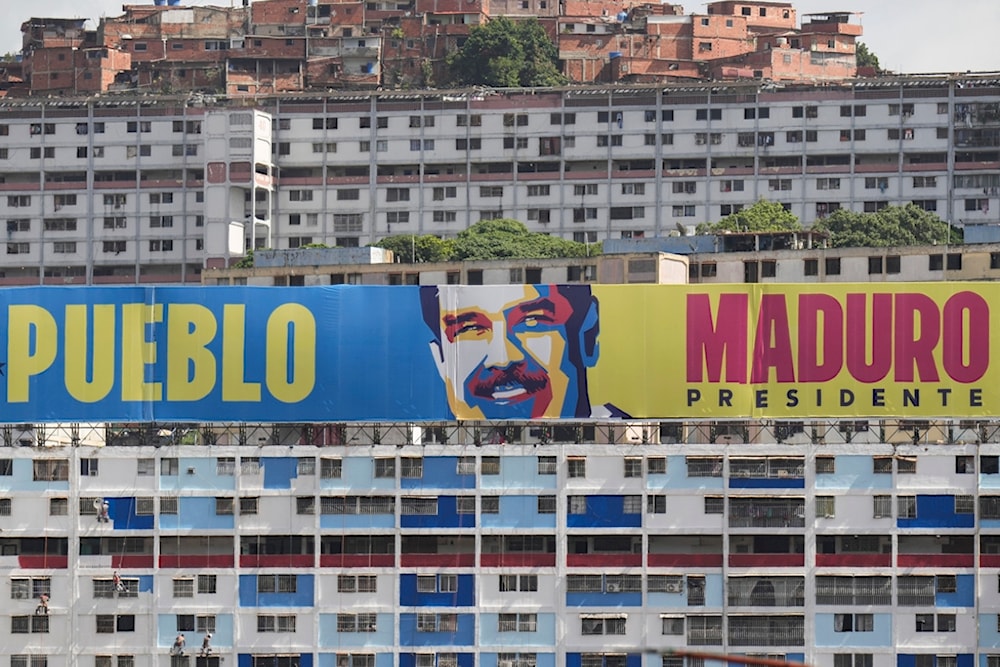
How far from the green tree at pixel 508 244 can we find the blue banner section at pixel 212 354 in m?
61.9

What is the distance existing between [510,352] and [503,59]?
344 ft

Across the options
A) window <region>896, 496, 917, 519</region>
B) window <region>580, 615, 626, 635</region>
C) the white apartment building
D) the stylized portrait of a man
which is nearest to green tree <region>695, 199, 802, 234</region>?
the white apartment building

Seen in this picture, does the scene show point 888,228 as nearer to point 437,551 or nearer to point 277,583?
point 437,551

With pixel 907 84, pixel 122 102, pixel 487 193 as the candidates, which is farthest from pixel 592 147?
pixel 122 102

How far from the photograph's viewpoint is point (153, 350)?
301ft

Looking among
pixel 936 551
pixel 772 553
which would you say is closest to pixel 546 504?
pixel 772 553

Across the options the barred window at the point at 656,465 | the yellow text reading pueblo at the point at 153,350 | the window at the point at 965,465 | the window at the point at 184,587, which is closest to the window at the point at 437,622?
the window at the point at 184,587

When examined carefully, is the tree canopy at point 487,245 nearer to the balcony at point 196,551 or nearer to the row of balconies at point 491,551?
the balcony at point 196,551

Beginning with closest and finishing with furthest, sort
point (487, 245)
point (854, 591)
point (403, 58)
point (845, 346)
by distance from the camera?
point (854, 591)
point (845, 346)
point (487, 245)
point (403, 58)

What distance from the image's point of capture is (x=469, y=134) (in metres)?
182

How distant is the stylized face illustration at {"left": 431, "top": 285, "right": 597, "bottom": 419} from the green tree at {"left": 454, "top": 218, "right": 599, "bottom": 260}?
60701 mm

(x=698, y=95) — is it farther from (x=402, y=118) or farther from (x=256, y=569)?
(x=256, y=569)

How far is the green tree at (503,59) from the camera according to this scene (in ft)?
635

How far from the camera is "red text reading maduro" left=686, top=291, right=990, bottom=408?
90.4m
